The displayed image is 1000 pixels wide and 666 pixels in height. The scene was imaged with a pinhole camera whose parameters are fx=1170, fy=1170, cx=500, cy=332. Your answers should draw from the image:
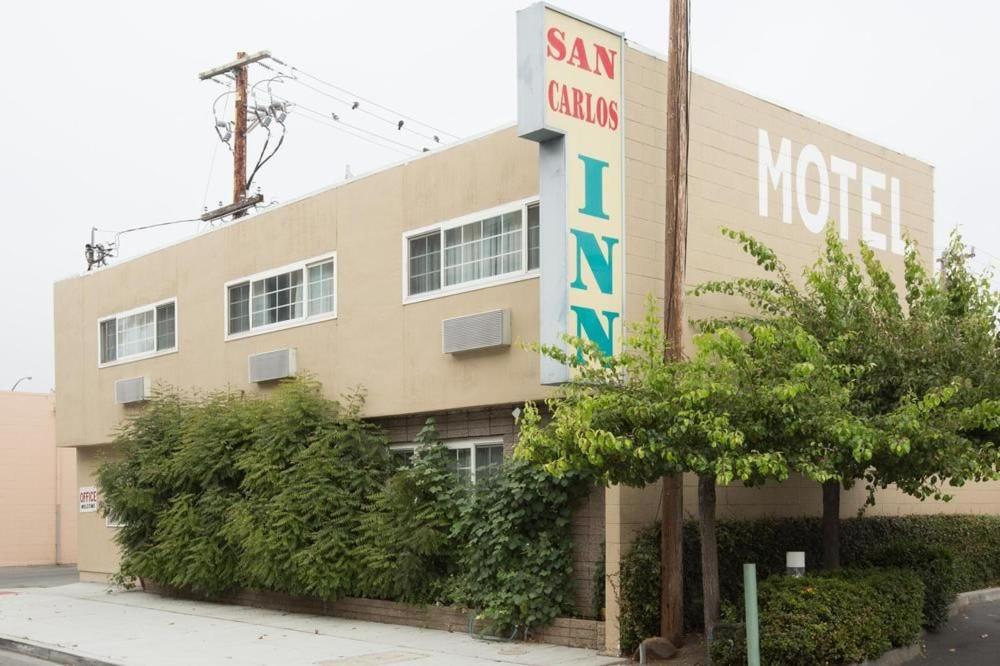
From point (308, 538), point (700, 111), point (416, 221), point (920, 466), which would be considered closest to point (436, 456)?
point (308, 538)

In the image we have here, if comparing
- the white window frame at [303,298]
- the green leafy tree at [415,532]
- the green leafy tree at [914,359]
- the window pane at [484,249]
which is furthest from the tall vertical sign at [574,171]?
the white window frame at [303,298]

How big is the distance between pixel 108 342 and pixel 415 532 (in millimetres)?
12090

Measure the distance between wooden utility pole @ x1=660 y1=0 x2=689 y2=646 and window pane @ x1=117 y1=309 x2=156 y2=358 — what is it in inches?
525

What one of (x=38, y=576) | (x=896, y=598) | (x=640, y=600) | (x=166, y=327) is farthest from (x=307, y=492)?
(x=38, y=576)

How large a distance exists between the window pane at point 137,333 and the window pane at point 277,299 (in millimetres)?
3911

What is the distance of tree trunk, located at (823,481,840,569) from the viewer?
13500mm

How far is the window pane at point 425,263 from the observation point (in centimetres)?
1638

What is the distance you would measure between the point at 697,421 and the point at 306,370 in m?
9.72

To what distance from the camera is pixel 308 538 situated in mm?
16594

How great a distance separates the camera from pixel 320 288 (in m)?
18.6

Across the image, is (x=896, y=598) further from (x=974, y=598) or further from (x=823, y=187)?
(x=823, y=187)

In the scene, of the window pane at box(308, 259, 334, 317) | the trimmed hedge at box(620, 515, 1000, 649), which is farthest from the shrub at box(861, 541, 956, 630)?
the window pane at box(308, 259, 334, 317)

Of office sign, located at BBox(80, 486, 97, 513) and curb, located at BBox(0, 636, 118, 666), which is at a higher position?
office sign, located at BBox(80, 486, 97, 513)

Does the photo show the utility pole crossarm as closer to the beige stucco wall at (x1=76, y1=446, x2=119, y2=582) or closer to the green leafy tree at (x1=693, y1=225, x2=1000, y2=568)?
the beige stucco wall at (x1=76, y1=446, x2=119, y2=582)
